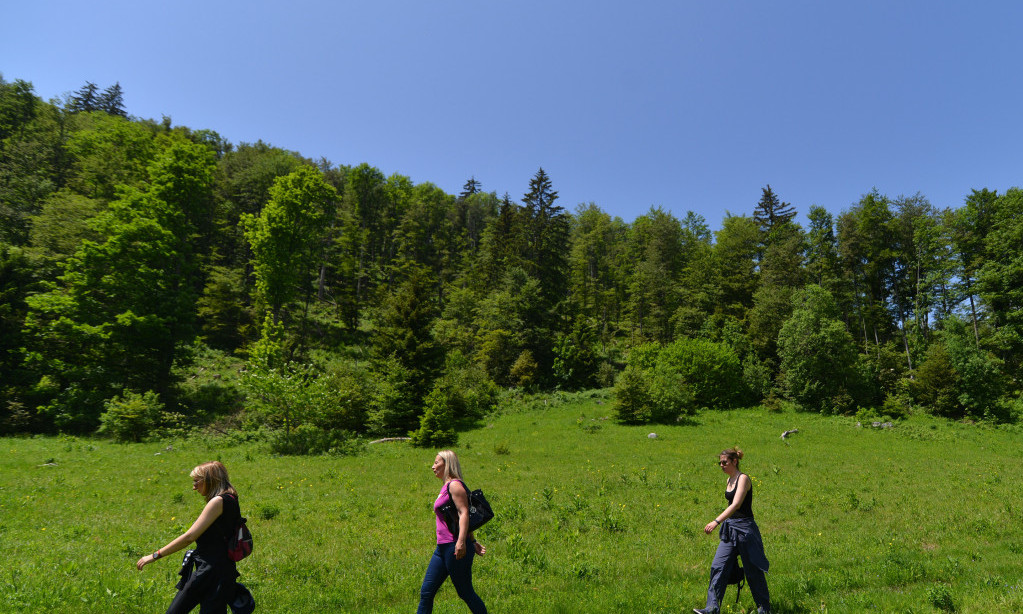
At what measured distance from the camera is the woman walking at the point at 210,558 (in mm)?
4176

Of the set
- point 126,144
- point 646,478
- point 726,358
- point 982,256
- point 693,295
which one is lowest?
point 646,478

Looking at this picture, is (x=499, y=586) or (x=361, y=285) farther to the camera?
(x=361, y=285)

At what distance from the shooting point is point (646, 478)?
16.1 m

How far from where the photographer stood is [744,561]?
5617 mm

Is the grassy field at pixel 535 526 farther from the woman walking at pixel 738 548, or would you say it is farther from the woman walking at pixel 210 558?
the woman walking at pixel 210 558

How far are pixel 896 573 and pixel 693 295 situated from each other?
156 ft

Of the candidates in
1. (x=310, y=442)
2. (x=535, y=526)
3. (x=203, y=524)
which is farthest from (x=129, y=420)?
(x=203, y=524)

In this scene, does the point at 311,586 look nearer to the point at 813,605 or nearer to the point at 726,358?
the point at 813,605

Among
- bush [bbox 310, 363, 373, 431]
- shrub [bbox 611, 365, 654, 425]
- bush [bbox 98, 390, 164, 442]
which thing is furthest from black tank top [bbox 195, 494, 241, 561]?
shrub [bbox 611, 365, 654, 425]

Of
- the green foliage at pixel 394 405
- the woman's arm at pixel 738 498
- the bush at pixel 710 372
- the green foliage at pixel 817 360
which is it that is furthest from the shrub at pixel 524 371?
the woman's arm at pixel 738 498

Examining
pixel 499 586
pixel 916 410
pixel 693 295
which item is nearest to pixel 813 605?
pixel 499 586

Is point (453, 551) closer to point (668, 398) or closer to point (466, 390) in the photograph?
point (466, 390)

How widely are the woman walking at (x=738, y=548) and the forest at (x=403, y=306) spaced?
1953 cm

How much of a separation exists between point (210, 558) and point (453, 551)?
8.41ft
